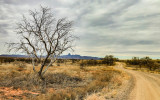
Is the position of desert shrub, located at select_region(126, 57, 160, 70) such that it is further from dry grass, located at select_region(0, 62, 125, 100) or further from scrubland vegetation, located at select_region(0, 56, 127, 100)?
dry grass, located at select_region(0, 62, 125, 100)

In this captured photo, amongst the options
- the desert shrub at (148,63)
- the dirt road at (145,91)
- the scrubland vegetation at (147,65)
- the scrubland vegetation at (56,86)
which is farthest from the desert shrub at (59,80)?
the desert shrub at (148,63)

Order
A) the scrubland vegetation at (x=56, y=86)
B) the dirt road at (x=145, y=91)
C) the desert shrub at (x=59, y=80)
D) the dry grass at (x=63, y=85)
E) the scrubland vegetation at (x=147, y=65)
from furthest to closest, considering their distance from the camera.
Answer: the scrubland vegetation at (x=147, y=65) < the desert shrub at (x=59, y=80) < the dirt road at (x=145, y=91) < the scrubland vegetation at (x=56, y=86) < the dry grass at (x=63, y=85)

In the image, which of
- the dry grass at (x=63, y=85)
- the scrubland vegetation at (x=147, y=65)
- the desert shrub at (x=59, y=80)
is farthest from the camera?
the scrubland vegetation at (x=147, y=65)

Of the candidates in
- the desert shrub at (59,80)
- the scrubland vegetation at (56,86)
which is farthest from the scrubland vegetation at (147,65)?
the desert shrub at (59,80)

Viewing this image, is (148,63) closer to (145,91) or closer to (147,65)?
(147,65)

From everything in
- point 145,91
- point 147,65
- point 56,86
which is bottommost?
point 147,65

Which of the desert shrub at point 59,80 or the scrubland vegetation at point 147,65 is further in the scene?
the scrubland vegetation at point 147,65

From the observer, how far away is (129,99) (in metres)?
8.35

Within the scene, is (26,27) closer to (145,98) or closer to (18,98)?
(18,98)

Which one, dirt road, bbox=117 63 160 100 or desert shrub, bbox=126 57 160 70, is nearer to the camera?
dirt road, bbox=117 63 160 100

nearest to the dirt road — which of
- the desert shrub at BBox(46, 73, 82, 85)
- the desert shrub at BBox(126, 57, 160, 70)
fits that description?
the desert shrub at BBox(46, 73, 82, 85)

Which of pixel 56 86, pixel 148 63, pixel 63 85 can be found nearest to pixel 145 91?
pixel 63 85

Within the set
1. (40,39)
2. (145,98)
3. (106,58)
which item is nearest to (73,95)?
(145,98)

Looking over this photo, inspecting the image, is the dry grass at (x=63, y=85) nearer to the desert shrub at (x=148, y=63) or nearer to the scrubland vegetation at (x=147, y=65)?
the scrubland vegetation at (x=147, y=65)
